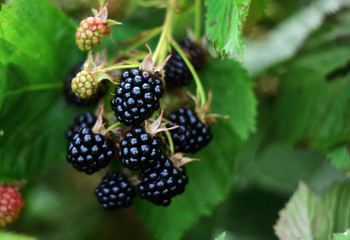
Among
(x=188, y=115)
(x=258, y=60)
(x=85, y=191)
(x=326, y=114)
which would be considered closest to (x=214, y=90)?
(x=188, y=115)

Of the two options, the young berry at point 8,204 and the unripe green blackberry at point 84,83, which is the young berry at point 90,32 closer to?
the unripe green blackberry at point 84,83

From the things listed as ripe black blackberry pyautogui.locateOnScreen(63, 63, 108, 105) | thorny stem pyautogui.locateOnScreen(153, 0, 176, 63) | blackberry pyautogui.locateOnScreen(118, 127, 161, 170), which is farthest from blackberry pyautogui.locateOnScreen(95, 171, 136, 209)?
thorny stem pyautogui.locateOnScreen(153, 0, 176, 63)

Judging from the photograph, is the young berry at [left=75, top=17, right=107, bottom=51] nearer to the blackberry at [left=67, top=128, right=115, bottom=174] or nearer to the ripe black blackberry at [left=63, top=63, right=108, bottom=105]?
the ripe black blackberry at [left=63, top=63, right=108, bottom=105]

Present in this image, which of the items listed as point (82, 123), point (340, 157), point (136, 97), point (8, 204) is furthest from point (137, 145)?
point (340, 157)

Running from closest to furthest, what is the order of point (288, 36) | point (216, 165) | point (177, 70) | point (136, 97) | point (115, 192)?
1. point (136, 97)
2. point (115, 192)
3. point (177, 70)
4. point (216, 165)
5. point (288, 36)

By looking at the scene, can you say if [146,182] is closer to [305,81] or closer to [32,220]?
[305,81]

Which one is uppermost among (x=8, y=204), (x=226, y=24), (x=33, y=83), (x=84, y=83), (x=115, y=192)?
(x=226, y=24)

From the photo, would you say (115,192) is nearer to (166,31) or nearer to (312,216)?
(166,31)
